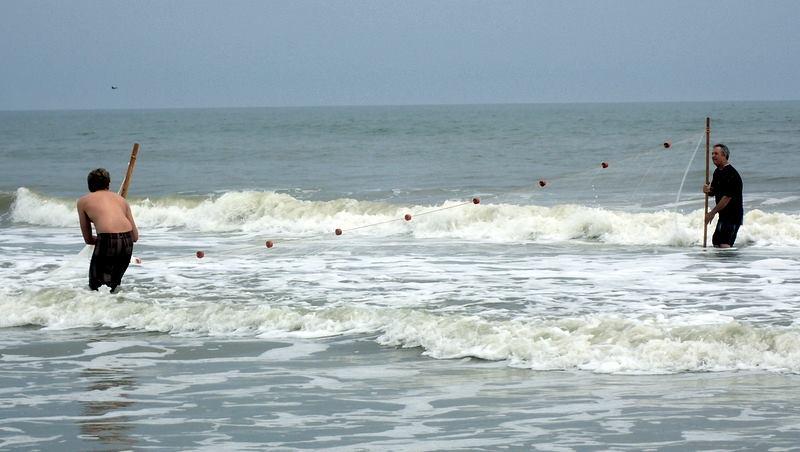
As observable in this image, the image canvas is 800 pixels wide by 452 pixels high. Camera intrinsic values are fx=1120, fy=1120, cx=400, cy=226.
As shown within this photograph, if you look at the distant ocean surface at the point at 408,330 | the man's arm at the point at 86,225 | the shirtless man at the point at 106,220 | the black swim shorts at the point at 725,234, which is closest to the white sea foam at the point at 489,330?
the distant ocean surface at the point at 408,330

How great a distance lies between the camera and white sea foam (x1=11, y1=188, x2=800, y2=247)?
54.1 feet

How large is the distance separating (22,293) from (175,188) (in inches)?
707

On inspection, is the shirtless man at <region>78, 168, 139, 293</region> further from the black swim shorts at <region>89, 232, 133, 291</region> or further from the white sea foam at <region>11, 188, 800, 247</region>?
the white sea foam at <region>11, 188, 800, 247</region>

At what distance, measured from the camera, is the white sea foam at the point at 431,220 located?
54.1 feet

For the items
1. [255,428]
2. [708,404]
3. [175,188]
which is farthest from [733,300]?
[175,188]

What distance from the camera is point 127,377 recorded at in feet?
26.7

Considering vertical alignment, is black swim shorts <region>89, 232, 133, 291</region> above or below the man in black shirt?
below

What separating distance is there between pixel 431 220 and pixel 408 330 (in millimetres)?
9259

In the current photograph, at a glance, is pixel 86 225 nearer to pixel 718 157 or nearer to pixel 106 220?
pixel 106 220

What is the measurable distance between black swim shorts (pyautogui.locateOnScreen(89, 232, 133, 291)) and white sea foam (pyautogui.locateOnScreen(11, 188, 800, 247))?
6.77 m

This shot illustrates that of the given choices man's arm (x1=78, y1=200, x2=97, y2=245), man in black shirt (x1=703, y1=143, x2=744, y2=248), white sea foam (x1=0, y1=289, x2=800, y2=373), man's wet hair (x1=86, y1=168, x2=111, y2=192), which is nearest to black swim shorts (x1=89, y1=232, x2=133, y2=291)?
man's arm (x1=78, y1=200, x2=97, y2=245)

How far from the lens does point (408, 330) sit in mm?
9539

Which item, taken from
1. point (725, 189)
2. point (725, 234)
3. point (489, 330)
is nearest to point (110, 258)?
point (489, 330)

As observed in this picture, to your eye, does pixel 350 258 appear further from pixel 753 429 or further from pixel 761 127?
pixel 761 127
